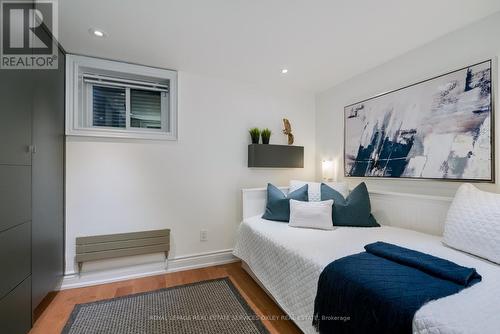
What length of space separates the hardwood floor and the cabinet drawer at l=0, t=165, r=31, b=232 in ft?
2.70

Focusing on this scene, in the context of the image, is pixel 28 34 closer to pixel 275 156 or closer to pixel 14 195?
pixel 14 195

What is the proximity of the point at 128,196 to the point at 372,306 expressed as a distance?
2.27m

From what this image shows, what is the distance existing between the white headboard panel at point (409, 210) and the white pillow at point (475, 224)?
22 centimetres

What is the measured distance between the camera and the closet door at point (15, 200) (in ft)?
4.01

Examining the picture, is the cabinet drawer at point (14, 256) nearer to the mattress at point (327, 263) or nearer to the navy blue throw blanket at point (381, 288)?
the mattress at point (327, 263)

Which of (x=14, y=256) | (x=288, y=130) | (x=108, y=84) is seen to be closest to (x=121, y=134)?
(x=108, y=84)

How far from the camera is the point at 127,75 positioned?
241 cm

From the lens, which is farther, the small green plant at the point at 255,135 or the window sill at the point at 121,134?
the small green plant at the point at 255,135

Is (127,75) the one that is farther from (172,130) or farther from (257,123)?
(257,123)

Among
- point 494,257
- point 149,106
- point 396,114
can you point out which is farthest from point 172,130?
point 494,257

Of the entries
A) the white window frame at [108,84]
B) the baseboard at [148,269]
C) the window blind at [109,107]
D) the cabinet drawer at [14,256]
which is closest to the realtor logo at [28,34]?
the white window frame at [108,84]

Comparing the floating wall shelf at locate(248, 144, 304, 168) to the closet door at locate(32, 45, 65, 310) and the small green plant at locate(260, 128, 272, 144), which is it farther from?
the closet door at locate(32, 45, 65, 310)

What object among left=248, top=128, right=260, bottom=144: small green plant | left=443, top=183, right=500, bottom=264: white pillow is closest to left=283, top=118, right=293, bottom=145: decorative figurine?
left=248, top=128, right=260, bottom=144: small green plant

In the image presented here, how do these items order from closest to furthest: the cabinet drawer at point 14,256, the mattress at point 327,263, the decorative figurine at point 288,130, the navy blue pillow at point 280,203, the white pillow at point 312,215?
the mattress at point 327,263 → the cabinet drawer at point 14,256 → the white pillow at point 312,215 → the navy blue pillow at point 280,203 → the decorative figurine at point 288,130
